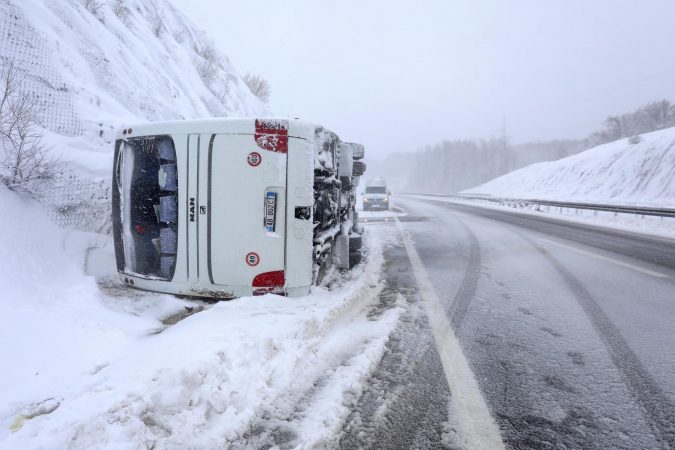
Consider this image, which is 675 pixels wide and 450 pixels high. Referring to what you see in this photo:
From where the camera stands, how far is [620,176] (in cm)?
3512

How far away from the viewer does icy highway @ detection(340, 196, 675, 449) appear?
2.16m

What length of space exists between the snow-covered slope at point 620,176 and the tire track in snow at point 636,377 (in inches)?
1083

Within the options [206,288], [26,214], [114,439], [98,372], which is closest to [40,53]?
[26,214]

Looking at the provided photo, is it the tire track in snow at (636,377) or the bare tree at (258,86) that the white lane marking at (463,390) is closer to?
the tire track in snow at (636,377)

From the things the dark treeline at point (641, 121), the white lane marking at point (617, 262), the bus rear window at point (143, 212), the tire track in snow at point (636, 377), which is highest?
the dark treeline at point (641, 121)

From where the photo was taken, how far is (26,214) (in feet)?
15.8

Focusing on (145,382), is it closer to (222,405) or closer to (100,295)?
(222,405)

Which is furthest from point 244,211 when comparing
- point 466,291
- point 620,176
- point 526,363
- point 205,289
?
point 620,176

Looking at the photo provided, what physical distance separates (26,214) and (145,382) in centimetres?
397

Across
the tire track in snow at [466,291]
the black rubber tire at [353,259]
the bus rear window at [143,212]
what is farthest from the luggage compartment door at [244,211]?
the black rubber tire at [353,259]

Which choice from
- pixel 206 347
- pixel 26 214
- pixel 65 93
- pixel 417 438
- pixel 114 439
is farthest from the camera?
pixel 65 93

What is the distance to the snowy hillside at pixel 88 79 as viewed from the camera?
5996 millimetres

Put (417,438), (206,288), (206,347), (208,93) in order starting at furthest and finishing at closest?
(208,93)
(206,288)
(206,347)
(417,438)

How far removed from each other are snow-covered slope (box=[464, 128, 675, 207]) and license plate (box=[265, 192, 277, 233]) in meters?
30.1
